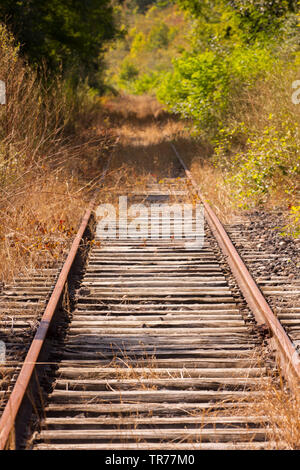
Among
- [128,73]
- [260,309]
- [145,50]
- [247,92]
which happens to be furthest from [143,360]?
[145,50]

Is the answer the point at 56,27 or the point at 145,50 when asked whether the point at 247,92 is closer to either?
the point at 56,27

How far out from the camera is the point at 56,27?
15320mm

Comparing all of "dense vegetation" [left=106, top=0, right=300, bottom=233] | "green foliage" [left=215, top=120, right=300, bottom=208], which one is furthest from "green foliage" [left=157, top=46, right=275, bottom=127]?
"green foliage" [left=215, top=120, right=300, bottom=208]

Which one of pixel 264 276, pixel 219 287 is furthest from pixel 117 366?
pixel 264 276

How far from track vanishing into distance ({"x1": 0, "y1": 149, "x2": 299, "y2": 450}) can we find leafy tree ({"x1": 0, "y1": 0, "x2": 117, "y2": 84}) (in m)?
6.32

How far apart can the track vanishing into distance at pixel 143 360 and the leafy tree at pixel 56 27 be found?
6322 millimetres

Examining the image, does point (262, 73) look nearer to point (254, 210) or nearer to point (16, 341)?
point (254, 210)

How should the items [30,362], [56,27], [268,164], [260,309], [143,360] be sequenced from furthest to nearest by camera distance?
[56,27]
[268,164]
[260,309]
[143,360]
[30,362]

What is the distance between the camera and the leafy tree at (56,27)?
1138 cm

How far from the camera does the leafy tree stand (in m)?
11.4

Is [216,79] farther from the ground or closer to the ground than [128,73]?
farther from the ground

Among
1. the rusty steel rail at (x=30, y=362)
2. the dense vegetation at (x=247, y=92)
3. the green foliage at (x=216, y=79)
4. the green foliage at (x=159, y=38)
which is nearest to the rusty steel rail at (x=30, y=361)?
the rusty steel rail at (x=30, y=362)

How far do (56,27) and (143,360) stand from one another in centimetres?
1464

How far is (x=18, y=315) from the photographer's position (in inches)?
159
